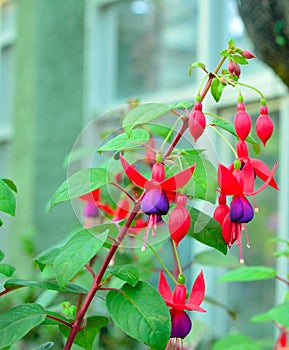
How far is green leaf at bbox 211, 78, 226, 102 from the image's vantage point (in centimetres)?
64

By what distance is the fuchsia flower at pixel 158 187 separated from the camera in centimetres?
57

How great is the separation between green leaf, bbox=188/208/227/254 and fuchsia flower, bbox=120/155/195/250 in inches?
3.1

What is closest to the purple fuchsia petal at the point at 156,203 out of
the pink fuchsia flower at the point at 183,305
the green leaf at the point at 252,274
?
the pink fuchsia flower at the point at 183,305

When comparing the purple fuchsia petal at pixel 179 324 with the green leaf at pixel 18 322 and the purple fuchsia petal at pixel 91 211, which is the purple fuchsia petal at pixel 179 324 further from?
the purple fuchsia petal at pixel 91 211

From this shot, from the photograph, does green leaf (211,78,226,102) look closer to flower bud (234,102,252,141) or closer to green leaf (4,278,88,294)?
flower bud (234,102,252,141)

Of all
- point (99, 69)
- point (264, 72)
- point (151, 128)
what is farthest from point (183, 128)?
point (99, 69)

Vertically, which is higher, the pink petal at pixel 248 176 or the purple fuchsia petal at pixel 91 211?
the pink petal at pixel 248 176

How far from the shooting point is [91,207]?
1.20 m

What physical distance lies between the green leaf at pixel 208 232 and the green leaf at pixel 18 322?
17 cm

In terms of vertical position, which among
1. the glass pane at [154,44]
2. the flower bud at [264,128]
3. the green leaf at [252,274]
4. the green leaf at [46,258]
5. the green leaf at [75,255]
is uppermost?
the glass pane at [154,44]

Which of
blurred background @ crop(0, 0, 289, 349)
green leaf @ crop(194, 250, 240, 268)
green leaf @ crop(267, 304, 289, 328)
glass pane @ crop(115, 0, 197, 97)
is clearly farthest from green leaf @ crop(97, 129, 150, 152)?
glass pane @ crop(115, 0, 197, 97)

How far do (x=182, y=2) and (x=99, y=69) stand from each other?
0.82 meters

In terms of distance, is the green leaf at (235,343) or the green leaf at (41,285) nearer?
the green leaf at (41,285)

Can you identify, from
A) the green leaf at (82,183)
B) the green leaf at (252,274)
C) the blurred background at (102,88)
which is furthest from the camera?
the blurred background at (102,88)
